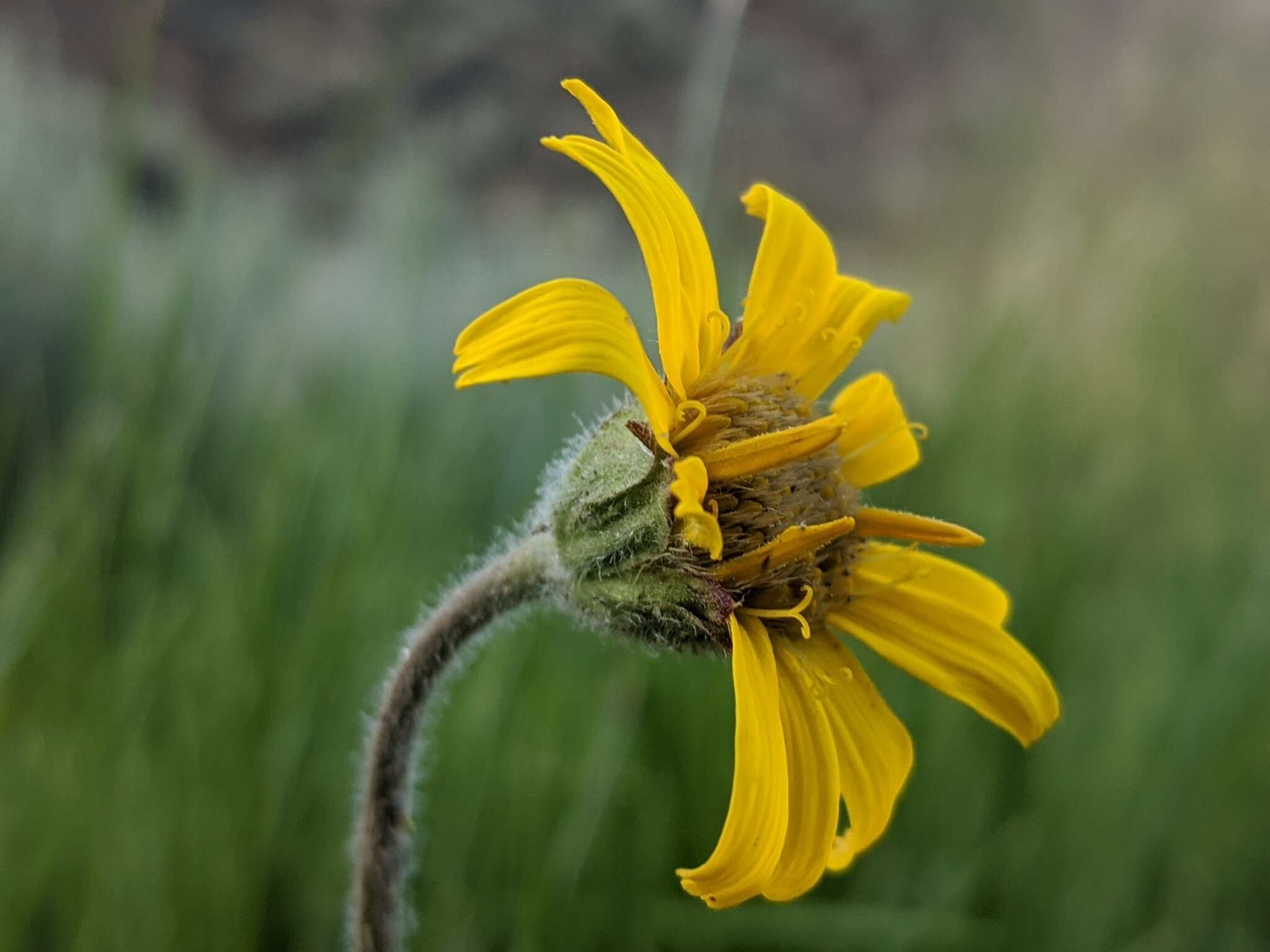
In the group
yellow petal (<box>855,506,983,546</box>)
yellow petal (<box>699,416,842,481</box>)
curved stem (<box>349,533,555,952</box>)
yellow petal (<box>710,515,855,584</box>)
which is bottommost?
curved stem (<box>349,533,555,952</box>)

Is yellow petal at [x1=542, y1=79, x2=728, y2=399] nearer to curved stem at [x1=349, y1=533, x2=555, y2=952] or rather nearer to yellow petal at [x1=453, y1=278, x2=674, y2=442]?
yellow petal at [x1=453, y1=278, x2=674, y2=442]

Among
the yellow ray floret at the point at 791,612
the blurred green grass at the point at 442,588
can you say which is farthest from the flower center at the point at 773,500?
the blurred green grass at the point at 442,588

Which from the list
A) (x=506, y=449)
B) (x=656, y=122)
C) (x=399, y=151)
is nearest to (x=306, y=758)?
(x=506, y=449)

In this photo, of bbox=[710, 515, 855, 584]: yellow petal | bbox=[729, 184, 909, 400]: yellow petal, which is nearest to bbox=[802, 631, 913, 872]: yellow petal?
bbox=[710, 515, 855, 584]: yellow petal

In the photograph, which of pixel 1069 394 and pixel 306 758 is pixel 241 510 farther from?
pixel 1069 394

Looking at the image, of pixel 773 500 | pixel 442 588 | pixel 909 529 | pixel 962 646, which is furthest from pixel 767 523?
pixel 442 588

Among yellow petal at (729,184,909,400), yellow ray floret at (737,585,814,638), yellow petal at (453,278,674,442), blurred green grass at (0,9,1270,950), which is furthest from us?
blurred green grass at (0,9,1270,950)
